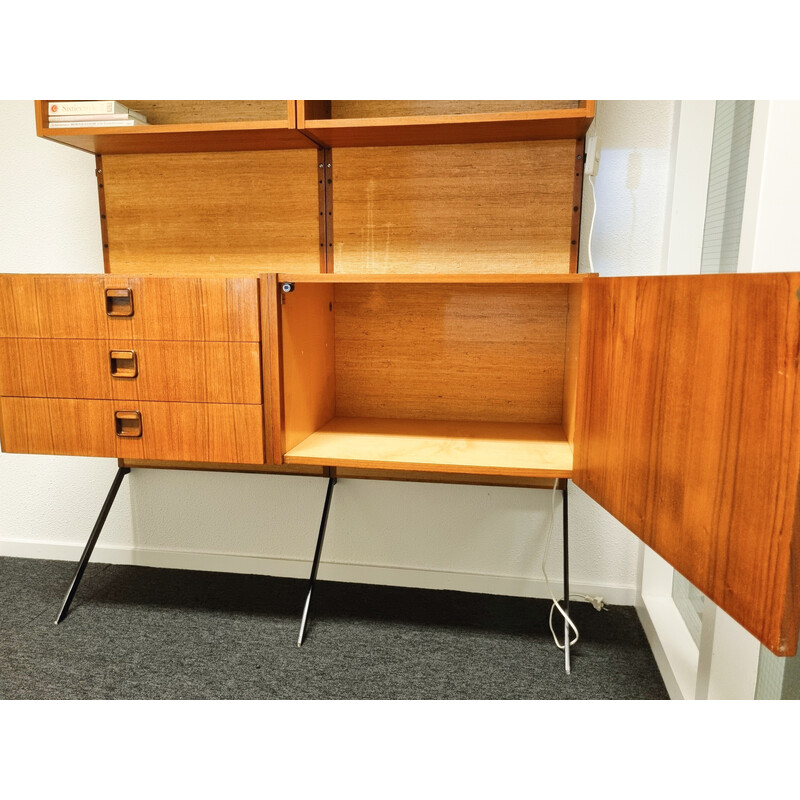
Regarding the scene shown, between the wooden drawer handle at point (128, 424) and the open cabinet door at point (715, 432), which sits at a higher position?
the open cabinet door at point (715, 432)

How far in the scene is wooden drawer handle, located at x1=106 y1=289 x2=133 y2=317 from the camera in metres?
1.25

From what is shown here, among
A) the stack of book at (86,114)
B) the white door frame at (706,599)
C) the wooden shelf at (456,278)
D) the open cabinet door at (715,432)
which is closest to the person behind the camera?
the open cabinet door at (715,432)

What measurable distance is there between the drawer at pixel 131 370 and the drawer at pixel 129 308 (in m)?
0.02

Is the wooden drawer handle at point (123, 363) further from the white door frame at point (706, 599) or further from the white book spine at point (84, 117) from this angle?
the white door frame at point (706, 599)

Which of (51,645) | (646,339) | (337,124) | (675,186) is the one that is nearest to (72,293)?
(337,124)

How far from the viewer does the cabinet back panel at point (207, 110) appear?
1553mm

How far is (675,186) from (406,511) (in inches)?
44.9

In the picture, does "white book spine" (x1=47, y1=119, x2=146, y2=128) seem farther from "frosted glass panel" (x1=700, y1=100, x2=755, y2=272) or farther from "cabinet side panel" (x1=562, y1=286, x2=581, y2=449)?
"frosted glass panel" (x1=700, y1=100, x2=755, y2=272)

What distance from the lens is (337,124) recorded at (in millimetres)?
1278

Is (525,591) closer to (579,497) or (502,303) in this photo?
(579,497)

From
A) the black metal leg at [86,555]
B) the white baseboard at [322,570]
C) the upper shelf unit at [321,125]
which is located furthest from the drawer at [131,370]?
the white baseboard at [322,570]

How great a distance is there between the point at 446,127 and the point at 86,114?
889 millimetres

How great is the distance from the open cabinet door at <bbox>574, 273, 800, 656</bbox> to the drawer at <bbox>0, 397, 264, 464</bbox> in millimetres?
788

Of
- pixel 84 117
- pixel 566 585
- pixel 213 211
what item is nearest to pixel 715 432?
pixel 566 585
